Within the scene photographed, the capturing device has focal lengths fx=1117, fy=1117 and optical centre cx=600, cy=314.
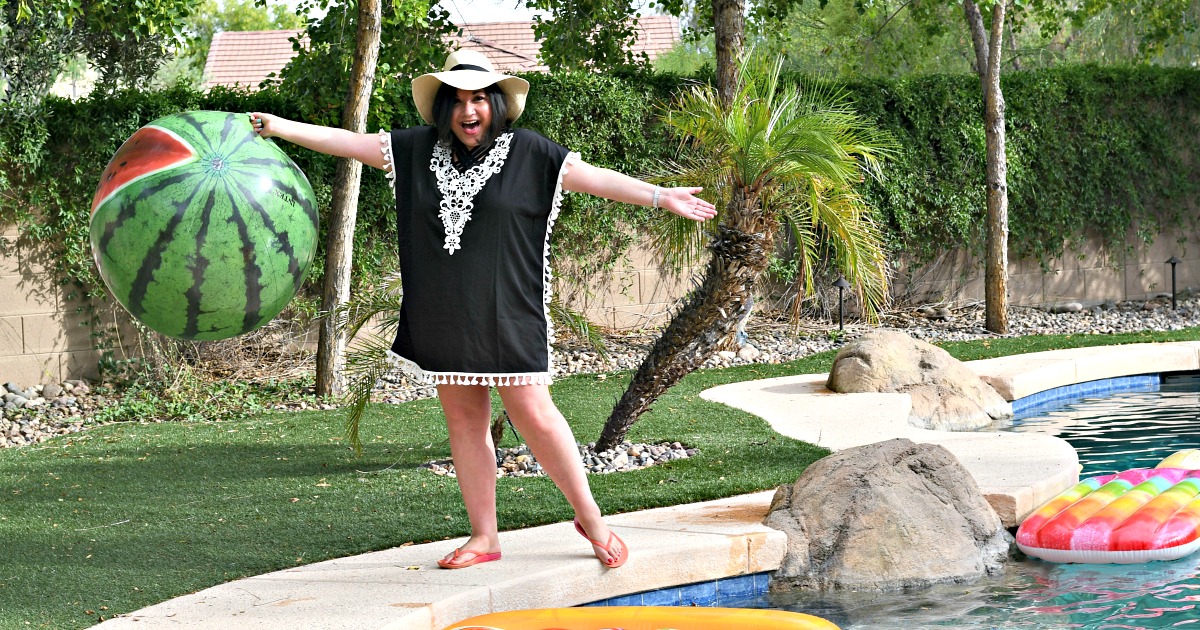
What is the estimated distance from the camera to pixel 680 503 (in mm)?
5336

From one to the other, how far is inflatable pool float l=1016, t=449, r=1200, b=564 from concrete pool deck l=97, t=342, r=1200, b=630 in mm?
192

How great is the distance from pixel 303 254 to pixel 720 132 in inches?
114

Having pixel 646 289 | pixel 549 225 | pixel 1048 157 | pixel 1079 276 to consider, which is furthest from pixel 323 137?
pixel 1079 276

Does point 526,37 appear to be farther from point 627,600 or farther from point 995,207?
point 627,600

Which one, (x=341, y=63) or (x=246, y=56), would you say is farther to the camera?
(x=246, y=56)

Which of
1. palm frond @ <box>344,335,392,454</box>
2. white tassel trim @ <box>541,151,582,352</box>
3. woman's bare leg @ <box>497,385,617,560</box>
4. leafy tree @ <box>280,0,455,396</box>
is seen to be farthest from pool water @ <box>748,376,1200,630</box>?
leafy tree @ <box>280,0,455,396</box>

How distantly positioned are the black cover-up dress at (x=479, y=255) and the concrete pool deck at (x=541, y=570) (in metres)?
0.76

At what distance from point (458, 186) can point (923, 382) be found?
225 inches

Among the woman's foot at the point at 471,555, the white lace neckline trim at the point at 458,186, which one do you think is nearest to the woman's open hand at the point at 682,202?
the white lace neckline trim at the point at 458,186

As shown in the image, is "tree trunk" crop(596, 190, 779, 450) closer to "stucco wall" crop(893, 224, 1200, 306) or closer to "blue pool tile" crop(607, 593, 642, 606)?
"blue pool tile" crop(607, 593, 642, 606)

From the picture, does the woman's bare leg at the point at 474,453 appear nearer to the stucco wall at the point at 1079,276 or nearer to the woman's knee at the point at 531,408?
the woman's knee at the point at 531,408

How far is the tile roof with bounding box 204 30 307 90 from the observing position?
28938 millimetres

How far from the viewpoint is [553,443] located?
402cm

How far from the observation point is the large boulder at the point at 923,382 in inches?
330
